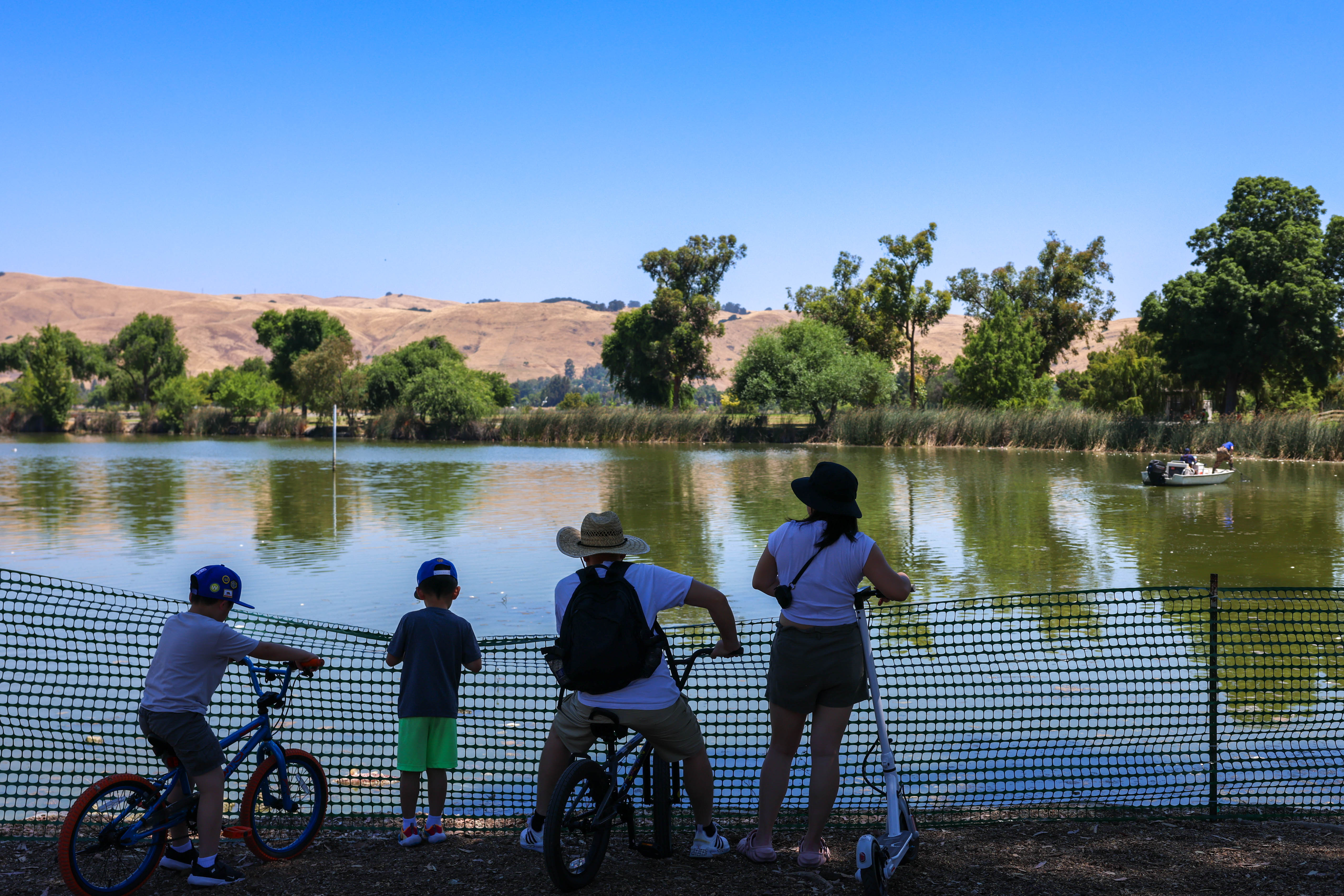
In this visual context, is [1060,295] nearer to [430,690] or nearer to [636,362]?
[636,362]

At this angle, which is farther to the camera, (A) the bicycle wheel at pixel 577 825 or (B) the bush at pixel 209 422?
(B) the bush at pixel 209 422

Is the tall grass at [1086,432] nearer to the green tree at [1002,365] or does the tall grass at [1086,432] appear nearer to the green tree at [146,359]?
the green tree at [1002,365]

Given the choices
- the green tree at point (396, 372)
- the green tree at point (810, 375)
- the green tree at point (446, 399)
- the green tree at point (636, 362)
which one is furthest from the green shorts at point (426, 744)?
the green tree at point (636, 362)

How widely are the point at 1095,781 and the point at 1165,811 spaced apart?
882 mm

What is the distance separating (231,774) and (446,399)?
64299 mm

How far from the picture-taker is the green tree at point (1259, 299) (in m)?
46.0

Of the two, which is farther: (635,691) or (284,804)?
(284,804)

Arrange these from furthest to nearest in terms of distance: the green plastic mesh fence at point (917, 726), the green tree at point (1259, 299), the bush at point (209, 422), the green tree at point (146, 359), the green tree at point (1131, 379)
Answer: the green tree at point (146, 359) → the bush at point (209, 422) → the green tree at point (1131, 379) → the green tree at point (1259, 299) → the green plastic mesh fence at point (917, 726)

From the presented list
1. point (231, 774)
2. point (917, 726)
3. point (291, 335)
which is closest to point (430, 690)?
point (231, 774)

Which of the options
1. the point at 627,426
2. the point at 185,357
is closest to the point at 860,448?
the point at 627,426

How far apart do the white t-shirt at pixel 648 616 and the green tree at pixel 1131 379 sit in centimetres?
5254

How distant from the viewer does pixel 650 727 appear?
4.37 meters

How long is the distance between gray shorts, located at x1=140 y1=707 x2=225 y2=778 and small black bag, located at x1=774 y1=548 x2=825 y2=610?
7.85ft

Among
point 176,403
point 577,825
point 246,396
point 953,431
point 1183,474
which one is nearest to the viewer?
point 577,825
